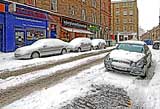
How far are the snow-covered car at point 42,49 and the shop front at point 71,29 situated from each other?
9871mm

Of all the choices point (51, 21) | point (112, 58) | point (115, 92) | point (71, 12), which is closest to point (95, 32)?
point (71, 12)

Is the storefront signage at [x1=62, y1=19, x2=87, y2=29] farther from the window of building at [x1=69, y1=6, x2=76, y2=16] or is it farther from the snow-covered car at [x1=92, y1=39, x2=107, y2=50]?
the snow-covered car at [x1=92, y1=39, x2=107, y2=50]

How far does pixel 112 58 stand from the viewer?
38.1 feet

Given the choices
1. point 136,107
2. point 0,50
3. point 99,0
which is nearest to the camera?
point 136,107

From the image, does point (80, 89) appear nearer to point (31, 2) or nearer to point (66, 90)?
point (66, 90)

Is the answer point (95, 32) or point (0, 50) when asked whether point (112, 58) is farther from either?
point (95, 32)

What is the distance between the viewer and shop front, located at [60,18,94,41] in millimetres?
33906

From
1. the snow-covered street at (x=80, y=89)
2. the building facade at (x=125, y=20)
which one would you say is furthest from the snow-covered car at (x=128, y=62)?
the building facade at (x=125, y=20)

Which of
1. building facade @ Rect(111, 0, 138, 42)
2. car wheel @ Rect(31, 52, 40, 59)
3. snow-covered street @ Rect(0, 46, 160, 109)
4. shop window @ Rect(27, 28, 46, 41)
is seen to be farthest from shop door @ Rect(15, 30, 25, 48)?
building facade @ Rect(111, 0, 138, 42)

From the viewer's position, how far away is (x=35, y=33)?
27969 millimetres

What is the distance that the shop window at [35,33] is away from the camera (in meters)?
26.9

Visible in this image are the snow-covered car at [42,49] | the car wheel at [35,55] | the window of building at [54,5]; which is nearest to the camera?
the snow-covered car at [42,49]

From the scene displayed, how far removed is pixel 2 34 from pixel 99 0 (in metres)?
31.8

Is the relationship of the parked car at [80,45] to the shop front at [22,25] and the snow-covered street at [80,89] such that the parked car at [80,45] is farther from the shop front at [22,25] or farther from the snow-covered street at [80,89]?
the snow-covered street at [80,89]
